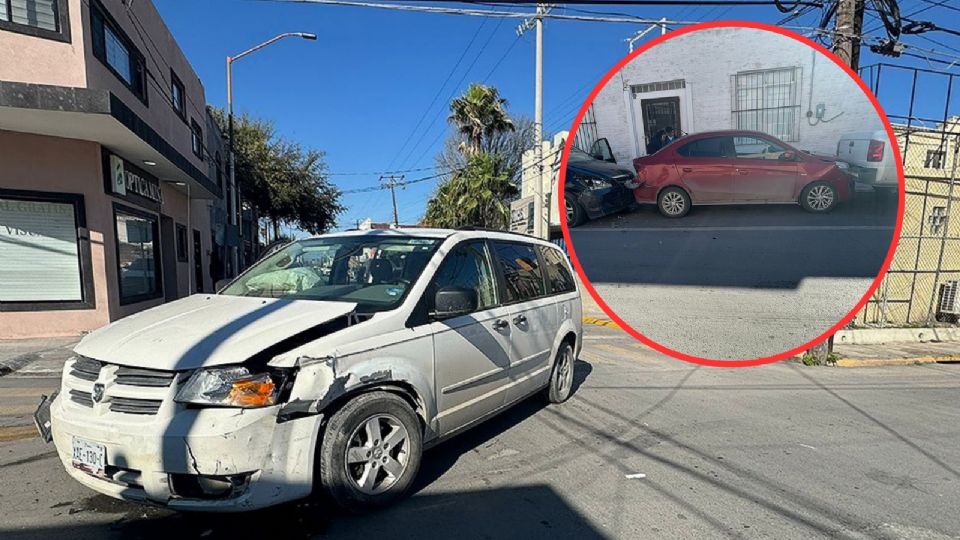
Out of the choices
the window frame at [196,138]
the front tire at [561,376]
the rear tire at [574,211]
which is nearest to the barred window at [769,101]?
the rear tire at [574,211]

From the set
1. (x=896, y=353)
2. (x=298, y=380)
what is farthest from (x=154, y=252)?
(x=896, y=353)

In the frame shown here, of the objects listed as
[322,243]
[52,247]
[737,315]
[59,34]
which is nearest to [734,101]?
[737,315]

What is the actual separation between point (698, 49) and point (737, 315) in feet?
4.27

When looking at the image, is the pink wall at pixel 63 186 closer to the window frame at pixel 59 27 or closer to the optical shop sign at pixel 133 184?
the optical shop sign at pixel 133 184

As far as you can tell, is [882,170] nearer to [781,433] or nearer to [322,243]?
[781,433]

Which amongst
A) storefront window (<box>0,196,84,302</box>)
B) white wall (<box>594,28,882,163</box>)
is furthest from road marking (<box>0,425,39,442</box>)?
storefront window (<box>0,196,84,302</box>)

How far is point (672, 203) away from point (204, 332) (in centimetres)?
253

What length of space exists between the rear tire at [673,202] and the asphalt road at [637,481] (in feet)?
6.13

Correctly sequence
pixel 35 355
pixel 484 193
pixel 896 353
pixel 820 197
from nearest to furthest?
pixel 820 197, pixel 35 355, pixel 896 353, pixel 484 193

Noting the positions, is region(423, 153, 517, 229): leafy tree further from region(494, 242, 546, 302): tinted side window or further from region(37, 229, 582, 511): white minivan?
region(37, 229, 582, 511): white minivan

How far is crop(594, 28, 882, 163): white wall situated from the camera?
6.97 ft

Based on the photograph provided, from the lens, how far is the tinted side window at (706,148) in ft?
7.02

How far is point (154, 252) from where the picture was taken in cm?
1252
